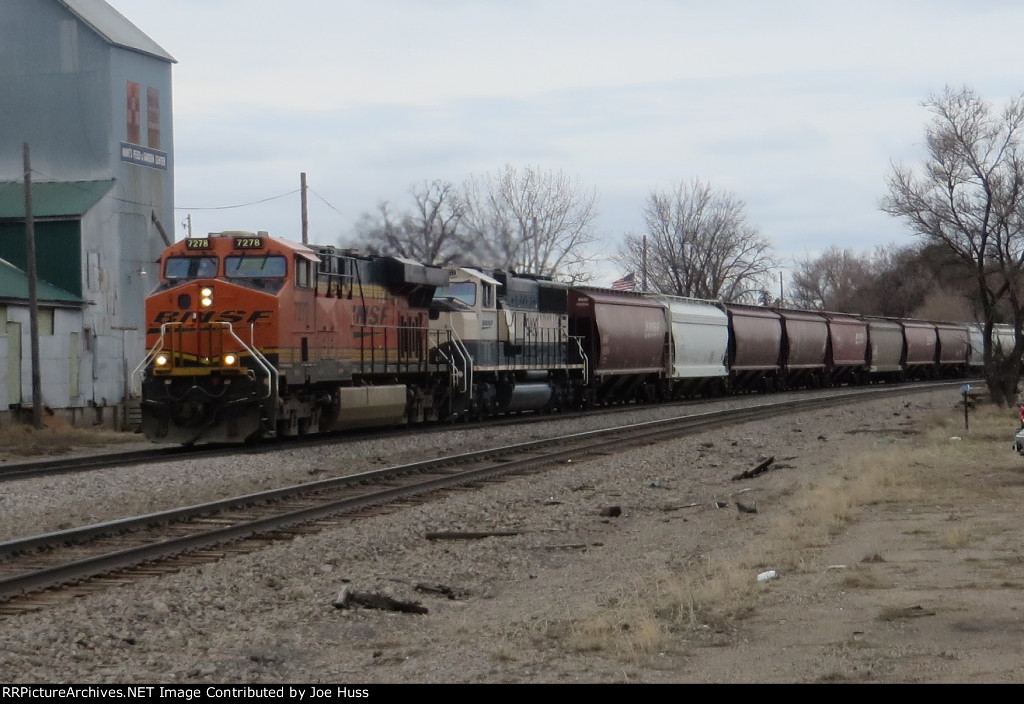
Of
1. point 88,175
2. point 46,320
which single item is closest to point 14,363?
point 46,320

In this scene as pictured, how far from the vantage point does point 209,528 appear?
11.7 m

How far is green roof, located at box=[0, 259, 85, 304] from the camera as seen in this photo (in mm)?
29469

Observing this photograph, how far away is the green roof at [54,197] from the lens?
32.8m

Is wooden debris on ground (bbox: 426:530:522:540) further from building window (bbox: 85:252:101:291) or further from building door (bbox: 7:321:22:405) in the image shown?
building window (bbox: 85:252:101:291)

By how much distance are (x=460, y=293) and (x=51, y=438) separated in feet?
30.4

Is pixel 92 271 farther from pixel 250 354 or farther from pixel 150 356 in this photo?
pixel 250 354

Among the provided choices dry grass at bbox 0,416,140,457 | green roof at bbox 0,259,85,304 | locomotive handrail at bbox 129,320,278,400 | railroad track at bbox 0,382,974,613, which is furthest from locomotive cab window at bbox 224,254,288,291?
green roof at bbox 0,259,85,304

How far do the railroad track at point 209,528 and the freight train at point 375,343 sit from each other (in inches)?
160

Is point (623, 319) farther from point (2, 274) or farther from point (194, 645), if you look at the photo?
point (194, 645)

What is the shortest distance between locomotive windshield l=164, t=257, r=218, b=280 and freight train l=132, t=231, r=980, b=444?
2 centimetres

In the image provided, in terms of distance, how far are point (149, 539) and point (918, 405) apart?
2892 cm

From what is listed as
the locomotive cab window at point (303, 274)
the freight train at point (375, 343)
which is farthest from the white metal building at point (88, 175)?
the locomotive cab window at point (303, 274)
